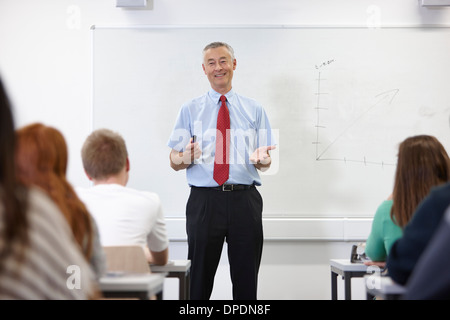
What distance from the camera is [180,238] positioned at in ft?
12.5

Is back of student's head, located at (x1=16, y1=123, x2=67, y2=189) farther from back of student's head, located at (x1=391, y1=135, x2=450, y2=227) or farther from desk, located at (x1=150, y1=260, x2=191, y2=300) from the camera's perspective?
back of student's head, located at (x1=391, y1=135, x2=450, y2=227)

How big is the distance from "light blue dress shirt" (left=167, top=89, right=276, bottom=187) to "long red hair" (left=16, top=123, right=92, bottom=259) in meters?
1.61

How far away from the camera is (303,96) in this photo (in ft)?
12.7

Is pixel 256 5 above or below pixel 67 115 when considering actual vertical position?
above

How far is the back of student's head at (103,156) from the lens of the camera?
212 cm

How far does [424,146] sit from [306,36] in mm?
2118

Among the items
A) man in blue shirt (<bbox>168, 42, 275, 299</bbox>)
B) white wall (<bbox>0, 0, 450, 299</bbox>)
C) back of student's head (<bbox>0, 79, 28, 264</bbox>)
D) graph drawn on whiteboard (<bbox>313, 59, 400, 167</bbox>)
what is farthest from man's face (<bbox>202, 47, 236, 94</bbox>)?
back of student's head (<bbox>0, 79, 28, 264</bbox>)

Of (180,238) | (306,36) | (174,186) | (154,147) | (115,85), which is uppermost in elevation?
(306,36)

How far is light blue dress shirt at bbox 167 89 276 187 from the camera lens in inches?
121

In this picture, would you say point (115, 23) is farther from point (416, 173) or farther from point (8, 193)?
point (8, 193)

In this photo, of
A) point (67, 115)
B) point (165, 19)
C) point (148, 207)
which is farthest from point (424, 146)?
point (67, 115)

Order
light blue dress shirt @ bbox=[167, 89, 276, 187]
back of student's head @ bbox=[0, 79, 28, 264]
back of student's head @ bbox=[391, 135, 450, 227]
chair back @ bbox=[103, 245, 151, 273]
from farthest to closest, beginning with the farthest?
light blue dress shirt @ bbox=[167, 89, 276, 187]
back of student's head @ bbox=[391, 135, 450, 227]
chair back @ bbox=[103, 245, 151, 273]
back of student's head @ bbox=[0, 79, 28, 264]

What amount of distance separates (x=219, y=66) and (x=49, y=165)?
1966 millimetres

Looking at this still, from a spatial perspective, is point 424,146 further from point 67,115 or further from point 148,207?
point 67,115
